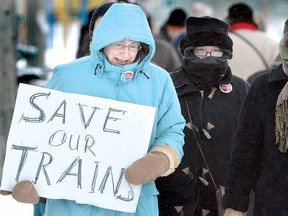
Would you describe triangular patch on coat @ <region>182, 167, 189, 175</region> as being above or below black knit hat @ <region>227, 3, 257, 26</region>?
above

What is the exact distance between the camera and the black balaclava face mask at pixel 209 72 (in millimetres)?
5602

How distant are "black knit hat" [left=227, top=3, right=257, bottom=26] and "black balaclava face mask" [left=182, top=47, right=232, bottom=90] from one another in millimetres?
3264

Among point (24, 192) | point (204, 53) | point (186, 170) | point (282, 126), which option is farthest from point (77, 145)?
point (204, 53)

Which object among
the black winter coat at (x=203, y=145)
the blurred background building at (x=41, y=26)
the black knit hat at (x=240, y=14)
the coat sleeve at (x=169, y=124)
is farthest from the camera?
the blurred background building at (x=41, y=26)

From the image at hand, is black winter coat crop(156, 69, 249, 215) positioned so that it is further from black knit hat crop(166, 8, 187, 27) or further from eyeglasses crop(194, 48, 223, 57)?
black knit hat crop(166, 8, 187, 27)

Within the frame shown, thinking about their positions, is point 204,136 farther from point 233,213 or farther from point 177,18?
point 177,18

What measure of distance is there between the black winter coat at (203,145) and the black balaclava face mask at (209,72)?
0.18 ft

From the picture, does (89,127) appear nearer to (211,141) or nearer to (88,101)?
(88,101)

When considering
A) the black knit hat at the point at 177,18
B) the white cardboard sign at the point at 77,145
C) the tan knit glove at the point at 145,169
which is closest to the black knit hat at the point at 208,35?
the white cardboard sign at the point at 77,145

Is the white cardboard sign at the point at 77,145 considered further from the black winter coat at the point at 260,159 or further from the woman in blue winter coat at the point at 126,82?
the black winter coat at the point at 260,159

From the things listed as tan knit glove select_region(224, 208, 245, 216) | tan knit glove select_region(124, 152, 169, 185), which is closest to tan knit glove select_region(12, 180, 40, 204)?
tan knit glove select_region(124, 152, 169, 185)

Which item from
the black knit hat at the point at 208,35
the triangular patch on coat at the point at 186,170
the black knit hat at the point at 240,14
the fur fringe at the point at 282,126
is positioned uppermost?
the fur fringe at the point at 282,126

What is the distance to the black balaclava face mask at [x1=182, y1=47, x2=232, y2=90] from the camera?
18.4 feet

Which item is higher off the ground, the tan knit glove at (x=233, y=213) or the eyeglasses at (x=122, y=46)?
the eyeglasses at (x=122, y=46)
